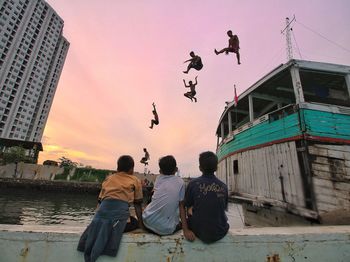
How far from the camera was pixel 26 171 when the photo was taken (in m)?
31.8

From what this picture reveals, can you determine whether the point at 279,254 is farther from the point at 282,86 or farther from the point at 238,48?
the point at 282,86

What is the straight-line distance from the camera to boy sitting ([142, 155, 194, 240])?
8.47 feet

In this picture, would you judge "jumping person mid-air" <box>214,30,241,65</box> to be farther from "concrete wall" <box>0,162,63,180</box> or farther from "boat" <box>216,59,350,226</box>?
"concrete wall" <box>0,162,63,180</box>

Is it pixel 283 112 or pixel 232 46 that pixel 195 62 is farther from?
pixel 283 112

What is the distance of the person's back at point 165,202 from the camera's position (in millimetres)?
2596

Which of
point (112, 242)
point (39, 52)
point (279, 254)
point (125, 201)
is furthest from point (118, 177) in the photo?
point (39, 52)

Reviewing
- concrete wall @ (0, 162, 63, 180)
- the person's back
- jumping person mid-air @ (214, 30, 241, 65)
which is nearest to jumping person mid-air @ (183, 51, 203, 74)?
jumping person mid-air @ (214, 30, 241, 65)

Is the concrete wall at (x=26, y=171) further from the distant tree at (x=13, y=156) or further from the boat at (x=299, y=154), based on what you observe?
the boat at (x=299, y=154)

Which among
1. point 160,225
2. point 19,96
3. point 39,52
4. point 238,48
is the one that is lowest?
point 160,225

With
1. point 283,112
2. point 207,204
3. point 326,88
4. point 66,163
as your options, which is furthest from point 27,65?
point 207,204

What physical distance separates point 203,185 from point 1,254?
2.45 metres

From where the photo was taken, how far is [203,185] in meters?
2.75

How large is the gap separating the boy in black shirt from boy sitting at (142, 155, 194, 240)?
0.12m

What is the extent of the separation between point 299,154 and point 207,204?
216 inches
